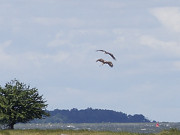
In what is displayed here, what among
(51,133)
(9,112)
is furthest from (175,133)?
(9,112)

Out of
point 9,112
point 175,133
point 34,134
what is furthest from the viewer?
point 9,112

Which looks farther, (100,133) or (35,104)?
(35,104)

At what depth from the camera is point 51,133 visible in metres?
57.5

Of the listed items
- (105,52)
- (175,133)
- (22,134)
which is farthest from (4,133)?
(175,133)

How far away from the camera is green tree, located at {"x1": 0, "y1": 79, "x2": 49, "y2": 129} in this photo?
2645 inches

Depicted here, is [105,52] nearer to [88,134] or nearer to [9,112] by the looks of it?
[88,134]

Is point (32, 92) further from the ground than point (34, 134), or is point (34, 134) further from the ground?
point (32, 92)

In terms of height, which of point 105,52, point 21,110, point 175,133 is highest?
point 105,52

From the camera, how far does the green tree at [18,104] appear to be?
2645 inches

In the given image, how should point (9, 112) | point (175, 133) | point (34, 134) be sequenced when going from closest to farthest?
point (175, 133)
point (34, 134)
point (9, 112)

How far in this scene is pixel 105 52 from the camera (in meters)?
56.4

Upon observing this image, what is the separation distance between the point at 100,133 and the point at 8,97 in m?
17.0

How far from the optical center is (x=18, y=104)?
67.6 metres

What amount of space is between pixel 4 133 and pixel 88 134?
32.5 ft
